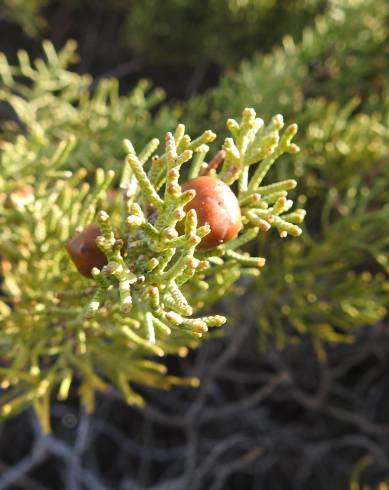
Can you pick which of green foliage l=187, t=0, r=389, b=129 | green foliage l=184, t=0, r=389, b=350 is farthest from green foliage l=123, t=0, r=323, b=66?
green foliage l=184, t=0, r=389, b=350

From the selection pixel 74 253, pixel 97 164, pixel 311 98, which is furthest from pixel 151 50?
pixel 74 253

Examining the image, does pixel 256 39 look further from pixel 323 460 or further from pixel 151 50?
pixel 323 460

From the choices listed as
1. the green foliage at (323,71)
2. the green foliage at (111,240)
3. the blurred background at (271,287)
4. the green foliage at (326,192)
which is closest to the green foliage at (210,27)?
the blurred background at (271,287)

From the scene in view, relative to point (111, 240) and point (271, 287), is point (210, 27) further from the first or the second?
point (111, 240)

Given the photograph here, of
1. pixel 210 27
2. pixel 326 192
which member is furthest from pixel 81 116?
pixel 210 27

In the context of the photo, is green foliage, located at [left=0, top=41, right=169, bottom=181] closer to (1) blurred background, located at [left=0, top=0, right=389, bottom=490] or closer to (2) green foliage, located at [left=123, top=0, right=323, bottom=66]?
(1) blurred background, located at [left=0, top=0, right=389, bottom=490]

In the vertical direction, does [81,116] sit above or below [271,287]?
above
